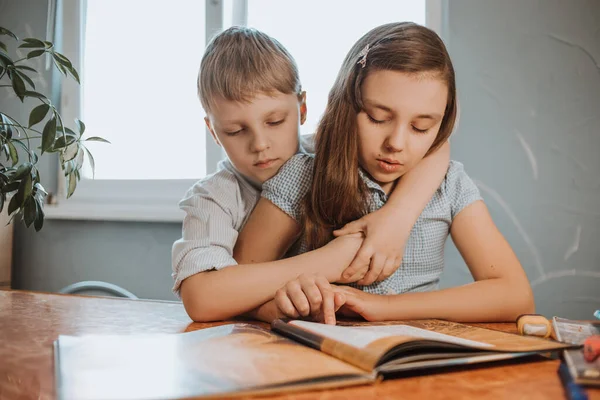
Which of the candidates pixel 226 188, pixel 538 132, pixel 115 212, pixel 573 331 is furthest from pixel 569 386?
pixel 115 212

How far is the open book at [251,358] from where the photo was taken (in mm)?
458

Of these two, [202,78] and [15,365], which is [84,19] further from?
[15,365]

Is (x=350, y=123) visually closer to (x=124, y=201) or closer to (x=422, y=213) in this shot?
(x=422, y=213)

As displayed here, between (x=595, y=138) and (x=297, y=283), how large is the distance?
103cm

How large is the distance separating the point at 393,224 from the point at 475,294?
17 cm

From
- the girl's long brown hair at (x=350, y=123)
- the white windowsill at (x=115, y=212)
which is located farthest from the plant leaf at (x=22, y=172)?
the girl's long brown hair at (x=350, y=123)

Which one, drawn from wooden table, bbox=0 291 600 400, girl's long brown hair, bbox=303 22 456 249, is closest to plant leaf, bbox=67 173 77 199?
wooden table, bbox=0 291 600 400

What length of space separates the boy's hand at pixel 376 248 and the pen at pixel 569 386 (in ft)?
1.30

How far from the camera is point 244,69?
40.1 inches

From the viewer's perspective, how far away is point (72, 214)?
2.18 metres

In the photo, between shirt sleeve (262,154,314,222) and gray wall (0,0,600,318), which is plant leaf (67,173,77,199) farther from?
gray wall (0,0,600,318)

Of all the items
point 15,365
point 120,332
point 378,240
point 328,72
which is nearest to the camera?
point 15,365

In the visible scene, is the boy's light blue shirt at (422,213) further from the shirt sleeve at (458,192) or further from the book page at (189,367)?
the book page at (189,367)

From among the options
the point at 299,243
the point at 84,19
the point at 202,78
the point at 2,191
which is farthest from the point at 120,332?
the point at 84,19
